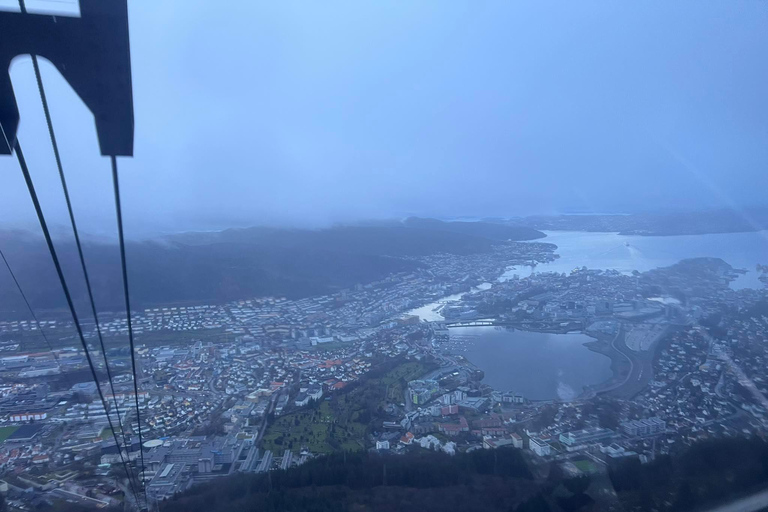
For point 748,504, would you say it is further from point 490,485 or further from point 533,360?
point 533,360

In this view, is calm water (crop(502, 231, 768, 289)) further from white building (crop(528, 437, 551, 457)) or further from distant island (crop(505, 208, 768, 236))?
white building (crop(528, 437, 551, 457))

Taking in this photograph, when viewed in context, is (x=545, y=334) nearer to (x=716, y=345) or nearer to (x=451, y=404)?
(x=716, y=345)

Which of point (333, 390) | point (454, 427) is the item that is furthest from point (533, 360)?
point (333, 390)

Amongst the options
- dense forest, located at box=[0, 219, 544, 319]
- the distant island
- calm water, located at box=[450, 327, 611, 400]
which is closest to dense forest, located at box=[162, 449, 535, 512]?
calm water, located at box=[450, 327, 611, 400]

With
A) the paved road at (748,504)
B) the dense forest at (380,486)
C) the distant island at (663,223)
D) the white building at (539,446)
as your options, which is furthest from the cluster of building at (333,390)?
the distant island at (663,223)

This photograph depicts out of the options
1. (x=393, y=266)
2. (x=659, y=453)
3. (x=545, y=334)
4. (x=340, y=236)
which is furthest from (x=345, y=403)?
(x=340, y=236)

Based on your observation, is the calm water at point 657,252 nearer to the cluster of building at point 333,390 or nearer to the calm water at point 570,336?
the calm water at point 570,336
